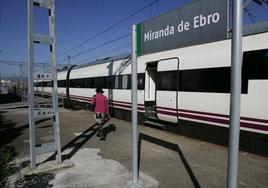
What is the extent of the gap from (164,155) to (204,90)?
237cm

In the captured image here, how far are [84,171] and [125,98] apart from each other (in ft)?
24.9

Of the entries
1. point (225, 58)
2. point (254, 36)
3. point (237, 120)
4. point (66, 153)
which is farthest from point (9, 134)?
point (237, 120)

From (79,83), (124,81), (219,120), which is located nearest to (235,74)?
(219,120)

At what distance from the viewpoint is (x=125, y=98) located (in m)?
13.1

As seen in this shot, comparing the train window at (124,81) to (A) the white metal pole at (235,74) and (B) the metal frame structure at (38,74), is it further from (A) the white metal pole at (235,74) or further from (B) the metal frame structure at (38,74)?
(A) the white metal pole at (235,74)

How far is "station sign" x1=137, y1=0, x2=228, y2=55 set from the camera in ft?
9.01

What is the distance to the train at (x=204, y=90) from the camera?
6422mm

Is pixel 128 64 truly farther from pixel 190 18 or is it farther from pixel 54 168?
pixel 190 18

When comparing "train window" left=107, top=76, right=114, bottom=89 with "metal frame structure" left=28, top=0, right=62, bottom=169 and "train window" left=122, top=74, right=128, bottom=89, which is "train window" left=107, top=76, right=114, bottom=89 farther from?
"metal frame structure" left=28, top=0, right=62, bottom=169

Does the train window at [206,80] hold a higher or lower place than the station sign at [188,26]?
lower

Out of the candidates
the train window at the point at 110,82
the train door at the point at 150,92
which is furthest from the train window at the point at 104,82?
the train door at the point at 150,92

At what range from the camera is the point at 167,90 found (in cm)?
953

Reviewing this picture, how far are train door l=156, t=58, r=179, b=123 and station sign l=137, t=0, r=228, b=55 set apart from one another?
16.9ft

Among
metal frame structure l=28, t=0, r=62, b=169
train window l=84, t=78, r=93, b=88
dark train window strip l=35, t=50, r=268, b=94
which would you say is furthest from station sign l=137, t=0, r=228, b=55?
train window l=84, t=78, r=93, b=88
